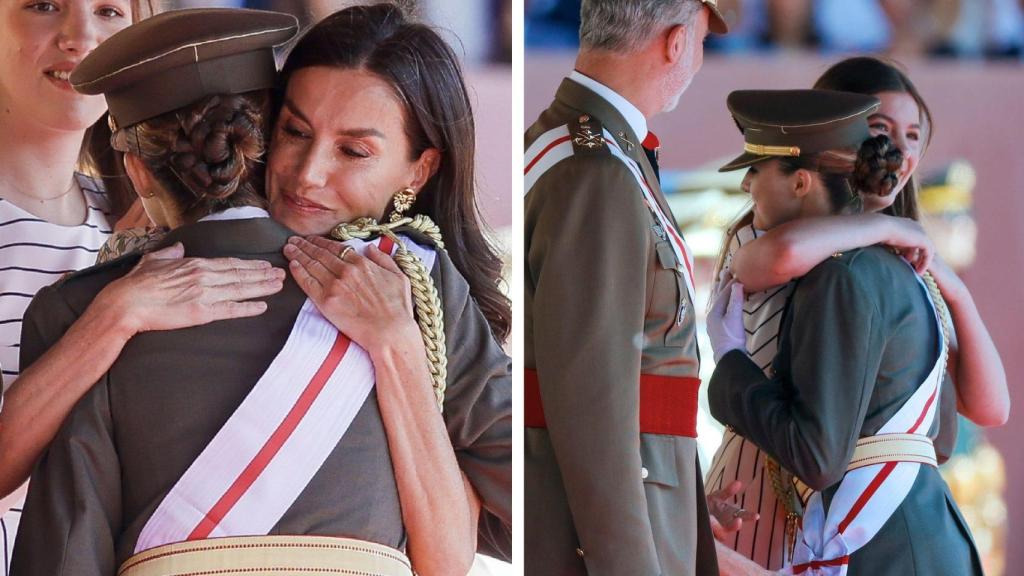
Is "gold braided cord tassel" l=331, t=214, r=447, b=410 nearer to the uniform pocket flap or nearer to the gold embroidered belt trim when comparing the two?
the uniform pocket flap

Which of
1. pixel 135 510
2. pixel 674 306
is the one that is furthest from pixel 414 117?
pixel 135 510

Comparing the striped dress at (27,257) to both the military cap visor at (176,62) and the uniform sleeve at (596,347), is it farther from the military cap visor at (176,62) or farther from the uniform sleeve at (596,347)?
the uniform sleeve at (596,347)

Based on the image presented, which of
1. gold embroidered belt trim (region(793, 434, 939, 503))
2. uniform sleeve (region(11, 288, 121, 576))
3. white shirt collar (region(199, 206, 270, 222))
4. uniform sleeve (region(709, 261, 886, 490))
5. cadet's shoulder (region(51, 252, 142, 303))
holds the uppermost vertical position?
white shirt collar (region(199, 206, 270, 222))

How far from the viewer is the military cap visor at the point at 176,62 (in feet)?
8.54

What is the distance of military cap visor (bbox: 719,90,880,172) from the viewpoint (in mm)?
3361

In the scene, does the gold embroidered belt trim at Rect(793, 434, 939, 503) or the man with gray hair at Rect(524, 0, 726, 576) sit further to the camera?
the gold embroidered belt trim at Rect(793, 434, 939, 503)

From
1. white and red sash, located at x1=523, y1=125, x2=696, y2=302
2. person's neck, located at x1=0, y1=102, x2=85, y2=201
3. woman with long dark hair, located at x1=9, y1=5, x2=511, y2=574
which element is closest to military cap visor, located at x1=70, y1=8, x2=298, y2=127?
woman with long dark hair, located at x1=9, y1=5, x2=511, y2=574

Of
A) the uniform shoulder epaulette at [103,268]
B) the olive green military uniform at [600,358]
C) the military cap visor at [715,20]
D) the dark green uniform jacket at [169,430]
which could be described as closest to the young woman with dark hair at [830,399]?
the military cap visor at [715,20]

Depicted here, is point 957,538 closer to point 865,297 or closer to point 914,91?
point 865,297

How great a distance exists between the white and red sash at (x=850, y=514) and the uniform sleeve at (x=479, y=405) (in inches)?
30.7

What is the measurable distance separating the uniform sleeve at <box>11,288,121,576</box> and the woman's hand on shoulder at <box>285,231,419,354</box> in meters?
0.40

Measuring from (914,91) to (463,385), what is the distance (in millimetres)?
1422

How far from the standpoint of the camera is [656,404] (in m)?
2.95

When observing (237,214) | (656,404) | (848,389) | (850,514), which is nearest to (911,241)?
(848,389)
